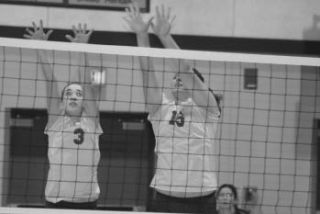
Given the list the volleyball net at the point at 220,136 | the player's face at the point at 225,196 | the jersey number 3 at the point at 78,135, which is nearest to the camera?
the jersey number 3 at the point at 78,135

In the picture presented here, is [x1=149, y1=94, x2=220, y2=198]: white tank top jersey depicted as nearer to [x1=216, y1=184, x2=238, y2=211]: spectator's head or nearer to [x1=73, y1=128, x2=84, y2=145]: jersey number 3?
[x1=73, y1=128, x2=84, y2=145]: jersey number 3

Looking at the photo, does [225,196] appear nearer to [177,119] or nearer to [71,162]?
[177,119]

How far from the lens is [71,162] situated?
17.8 ft

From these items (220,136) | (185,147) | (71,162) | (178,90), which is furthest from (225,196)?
(71,162)

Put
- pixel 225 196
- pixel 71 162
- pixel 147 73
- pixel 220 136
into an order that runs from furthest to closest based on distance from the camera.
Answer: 1. pixel 220 136
2. pixel 225 196
3. pixel 147 73
4. pixel 71 162

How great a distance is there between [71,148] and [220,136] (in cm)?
258

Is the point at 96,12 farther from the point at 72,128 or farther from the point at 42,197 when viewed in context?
the point at 72,128

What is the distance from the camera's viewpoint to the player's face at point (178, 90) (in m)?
5.31

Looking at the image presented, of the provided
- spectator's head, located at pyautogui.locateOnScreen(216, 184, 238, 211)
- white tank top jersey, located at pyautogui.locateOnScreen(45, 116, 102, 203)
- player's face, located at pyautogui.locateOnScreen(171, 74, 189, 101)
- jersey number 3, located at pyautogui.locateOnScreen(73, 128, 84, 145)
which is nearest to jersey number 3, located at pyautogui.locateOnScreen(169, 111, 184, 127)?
player's face, located at pyautogui.locateOnScreen(171, 74, 189, 101)

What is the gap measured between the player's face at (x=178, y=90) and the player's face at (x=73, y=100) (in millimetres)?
714

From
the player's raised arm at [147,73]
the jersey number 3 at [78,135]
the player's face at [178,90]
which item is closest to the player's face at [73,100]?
the jersey number 3 at [78,135]

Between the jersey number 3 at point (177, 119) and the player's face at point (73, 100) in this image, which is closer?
the jersey number 3 at point (177, 119)

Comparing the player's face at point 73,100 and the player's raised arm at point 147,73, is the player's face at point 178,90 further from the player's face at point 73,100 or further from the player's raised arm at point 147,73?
the player's face at point 73,100

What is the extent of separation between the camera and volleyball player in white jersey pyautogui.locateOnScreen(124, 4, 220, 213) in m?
5.24
